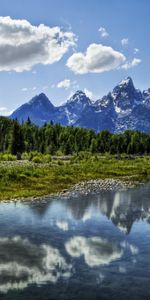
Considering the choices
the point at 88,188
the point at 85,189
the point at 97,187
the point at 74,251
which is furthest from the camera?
the point at 97,187

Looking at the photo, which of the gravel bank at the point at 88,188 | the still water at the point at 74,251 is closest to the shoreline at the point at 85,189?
the gravel bank at the point at 88,188

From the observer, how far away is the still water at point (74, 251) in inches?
820

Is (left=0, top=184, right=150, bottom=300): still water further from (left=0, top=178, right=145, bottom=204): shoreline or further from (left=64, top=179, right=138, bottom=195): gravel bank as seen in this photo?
(left=64, top=179, right=138, bottom=195): gravel bank

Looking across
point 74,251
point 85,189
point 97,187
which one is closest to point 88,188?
point 85,189

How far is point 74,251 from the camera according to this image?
90.1 feet

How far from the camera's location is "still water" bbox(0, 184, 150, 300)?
20828mm

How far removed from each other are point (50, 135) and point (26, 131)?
36.6 feet

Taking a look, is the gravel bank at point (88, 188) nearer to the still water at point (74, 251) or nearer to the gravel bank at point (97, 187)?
the gravel bank at point (97, 187)

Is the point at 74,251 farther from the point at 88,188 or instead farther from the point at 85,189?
the point at 88,188

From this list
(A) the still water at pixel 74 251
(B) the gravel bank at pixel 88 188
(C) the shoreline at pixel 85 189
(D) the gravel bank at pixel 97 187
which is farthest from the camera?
(D) the gravel bank at pixel 97 187

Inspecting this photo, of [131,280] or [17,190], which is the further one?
[17,190]

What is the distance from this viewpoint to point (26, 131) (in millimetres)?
183875

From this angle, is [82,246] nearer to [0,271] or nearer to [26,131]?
[0,271]

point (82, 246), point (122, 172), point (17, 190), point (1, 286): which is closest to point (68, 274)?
point (1, 286)
